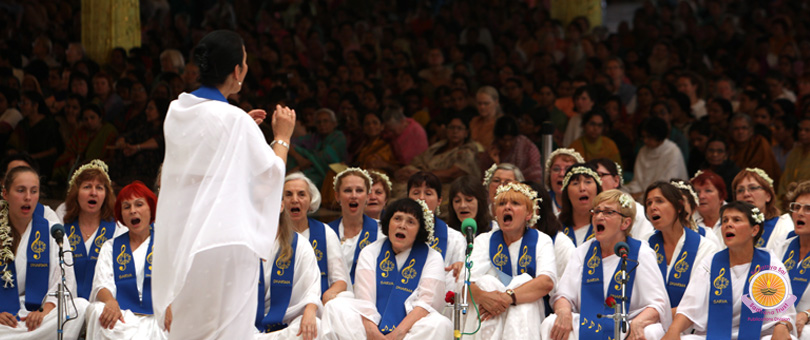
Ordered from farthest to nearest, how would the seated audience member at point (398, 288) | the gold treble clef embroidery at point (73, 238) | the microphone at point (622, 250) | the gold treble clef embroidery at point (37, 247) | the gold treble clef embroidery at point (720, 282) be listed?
the gold treble clef embroidery at point (73, 238), the gold treble clef embroidery at point (37, 247), the seated audience member at point (398, 288), the gold treble clef embroidery at point (720, 282), the microphone at point (622, 250)

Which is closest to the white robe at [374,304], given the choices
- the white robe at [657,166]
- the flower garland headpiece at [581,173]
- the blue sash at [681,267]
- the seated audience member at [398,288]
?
the seated audience member at [398,288]

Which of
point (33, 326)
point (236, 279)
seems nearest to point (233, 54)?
point (236, 279)

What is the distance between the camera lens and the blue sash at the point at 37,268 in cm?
644

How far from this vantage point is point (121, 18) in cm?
1168

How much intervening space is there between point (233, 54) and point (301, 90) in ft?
24.1

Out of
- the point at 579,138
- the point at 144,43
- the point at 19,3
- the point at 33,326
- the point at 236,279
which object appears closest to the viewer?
the point at 236,279

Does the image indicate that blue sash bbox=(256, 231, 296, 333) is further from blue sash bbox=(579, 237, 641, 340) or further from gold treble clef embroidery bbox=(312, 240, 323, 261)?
blue sash bbox=(579, 237, 641, 340)

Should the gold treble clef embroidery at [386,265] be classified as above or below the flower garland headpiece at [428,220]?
below

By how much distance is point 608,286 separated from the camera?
589 cm

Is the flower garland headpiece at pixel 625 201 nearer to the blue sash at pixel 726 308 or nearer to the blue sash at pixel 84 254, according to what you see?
the blue sash at pixel 726 308

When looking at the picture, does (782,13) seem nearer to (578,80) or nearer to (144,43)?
(578,80)

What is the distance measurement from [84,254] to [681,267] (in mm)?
3775

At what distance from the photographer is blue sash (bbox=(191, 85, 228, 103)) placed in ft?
13.1

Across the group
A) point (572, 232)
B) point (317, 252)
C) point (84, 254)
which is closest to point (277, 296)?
point (317, 252)
